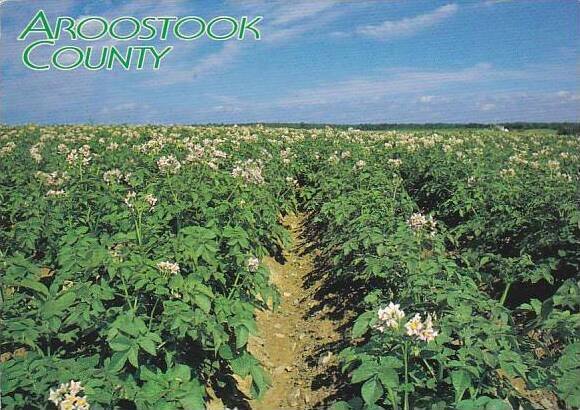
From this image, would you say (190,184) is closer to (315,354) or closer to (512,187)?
(315,354)

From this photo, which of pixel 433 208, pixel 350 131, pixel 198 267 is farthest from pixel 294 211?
pixel 350 131

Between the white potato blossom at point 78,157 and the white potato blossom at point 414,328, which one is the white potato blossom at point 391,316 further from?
the white potato blossom at point 78,157

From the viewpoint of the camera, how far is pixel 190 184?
14.7ft

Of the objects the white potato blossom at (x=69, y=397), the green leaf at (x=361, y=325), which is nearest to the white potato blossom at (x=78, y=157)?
the white potato blossom at (x=69, y=397)

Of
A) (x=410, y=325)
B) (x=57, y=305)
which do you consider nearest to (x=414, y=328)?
(x=410, y=325)

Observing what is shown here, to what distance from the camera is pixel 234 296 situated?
3.42 metres

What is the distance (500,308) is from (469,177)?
510cm

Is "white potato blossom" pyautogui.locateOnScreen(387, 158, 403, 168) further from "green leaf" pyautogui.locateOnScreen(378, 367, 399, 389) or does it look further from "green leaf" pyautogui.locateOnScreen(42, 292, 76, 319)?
"green leaf" pyautogui.locateOnScreen(42, 292, 76, 319)

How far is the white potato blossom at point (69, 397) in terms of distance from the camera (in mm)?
1937

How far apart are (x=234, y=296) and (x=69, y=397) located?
1.55m

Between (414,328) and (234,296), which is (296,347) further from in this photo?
(414,328)

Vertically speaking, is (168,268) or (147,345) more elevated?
(168,268)

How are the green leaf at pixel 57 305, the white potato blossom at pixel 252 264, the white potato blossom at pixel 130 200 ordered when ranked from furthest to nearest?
the white potato blossom at pixel 130 200, the white potato blossom at pixel 252 264, the green leaf at pixel 57 305

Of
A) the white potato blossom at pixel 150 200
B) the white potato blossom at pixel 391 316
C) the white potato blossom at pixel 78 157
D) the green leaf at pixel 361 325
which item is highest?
the white potato blossom at pixel 78 157
